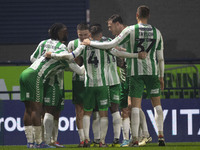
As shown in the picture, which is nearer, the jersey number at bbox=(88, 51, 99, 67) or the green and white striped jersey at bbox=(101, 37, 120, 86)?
the jersey number at bbox=(88, 51, 99, 67)

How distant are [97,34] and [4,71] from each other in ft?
11.3

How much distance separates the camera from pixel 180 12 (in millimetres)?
17344

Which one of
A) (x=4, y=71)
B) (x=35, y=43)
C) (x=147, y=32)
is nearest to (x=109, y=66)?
(x=147, y=32)

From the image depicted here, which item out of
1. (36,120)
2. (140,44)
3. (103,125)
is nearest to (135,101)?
(103,125)

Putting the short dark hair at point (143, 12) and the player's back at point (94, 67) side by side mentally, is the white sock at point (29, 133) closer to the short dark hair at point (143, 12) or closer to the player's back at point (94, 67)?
the player's back at point (94, 67)

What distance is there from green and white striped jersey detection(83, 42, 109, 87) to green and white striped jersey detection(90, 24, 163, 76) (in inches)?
19.3

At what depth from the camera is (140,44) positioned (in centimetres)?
755

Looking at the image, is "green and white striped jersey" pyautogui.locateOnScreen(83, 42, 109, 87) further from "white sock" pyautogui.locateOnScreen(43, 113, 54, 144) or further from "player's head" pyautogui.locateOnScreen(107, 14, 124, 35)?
"white sock" pyautogui.locateOnScreen(43, 113, 54, 144)

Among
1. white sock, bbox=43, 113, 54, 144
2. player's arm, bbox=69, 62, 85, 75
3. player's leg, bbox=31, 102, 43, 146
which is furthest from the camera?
white sock, bbox=43, 113, 54, 144

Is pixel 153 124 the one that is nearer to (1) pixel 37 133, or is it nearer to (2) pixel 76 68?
(2) pixel 76 68

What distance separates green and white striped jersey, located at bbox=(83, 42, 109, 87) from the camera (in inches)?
317

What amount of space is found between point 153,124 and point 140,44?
9.59 feet

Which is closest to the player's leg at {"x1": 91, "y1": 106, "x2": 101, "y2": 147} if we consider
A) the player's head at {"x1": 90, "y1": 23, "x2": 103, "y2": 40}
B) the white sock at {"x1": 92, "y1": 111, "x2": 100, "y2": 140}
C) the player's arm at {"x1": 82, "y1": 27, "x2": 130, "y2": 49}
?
the white sock at {"x1": 92, "y1": 111, "x2": 100, "y2": 140}

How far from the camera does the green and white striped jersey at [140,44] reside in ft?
24.6
